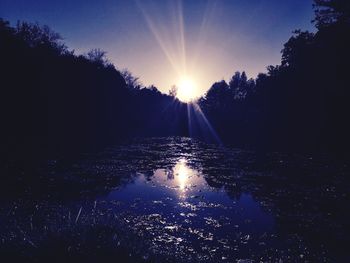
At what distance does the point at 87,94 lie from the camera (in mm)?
55875

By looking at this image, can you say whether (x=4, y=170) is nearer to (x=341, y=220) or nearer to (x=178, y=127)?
(x=341, y=220)

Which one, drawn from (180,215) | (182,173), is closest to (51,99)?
(182,173)

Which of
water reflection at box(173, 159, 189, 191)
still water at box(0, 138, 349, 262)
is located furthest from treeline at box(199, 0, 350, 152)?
still water at box(0, 138, 349, 262)

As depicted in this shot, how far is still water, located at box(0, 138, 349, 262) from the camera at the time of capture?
6801 millimetres

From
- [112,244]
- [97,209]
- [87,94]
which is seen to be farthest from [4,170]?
[87,94]

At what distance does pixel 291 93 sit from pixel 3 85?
43529 millimetres

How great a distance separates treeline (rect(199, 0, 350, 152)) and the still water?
2027 centimetres

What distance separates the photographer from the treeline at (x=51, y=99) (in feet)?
91.4

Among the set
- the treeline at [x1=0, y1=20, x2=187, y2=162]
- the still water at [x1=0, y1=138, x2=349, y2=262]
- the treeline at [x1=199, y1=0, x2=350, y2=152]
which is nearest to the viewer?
the still water at [x1=0, y1=138, x2=349, y2=262]

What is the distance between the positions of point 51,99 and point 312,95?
41.0m

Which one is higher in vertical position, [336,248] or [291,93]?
[291,93]

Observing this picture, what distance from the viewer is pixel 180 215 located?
988cm

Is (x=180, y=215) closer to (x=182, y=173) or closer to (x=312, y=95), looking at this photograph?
(x=182, y=173)

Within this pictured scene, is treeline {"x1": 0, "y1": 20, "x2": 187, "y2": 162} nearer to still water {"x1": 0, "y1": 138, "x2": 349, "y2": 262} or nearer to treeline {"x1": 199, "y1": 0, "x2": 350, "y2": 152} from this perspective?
still water {"x1": 0, "y1": 138, "x2": 349, "y2": 262}
